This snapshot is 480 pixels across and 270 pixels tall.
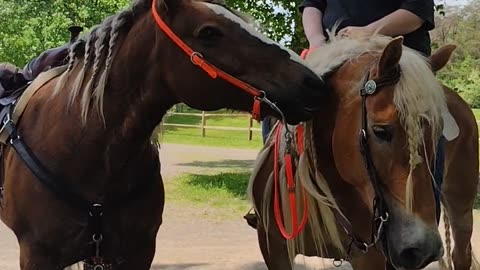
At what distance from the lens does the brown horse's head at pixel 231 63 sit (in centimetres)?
259

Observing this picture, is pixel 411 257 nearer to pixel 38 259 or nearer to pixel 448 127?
pixel 448 127

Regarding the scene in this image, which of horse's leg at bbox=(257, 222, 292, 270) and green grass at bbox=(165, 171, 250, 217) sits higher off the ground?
horse's leg at bbox=(257, 222, 292, 270)

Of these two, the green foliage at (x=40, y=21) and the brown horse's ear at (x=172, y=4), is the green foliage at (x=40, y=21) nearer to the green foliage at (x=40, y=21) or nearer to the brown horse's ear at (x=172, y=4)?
the green foliage at (x=40, y=21)

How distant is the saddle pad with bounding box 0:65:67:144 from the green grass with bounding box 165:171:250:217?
6.13 m

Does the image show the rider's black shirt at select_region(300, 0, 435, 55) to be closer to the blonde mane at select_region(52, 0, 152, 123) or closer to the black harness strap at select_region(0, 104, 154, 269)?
the blonde mane at select_region(52, 0, 152, 123)

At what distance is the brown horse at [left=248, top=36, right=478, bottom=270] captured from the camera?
241cm

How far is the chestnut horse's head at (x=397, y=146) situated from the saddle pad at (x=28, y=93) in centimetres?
158

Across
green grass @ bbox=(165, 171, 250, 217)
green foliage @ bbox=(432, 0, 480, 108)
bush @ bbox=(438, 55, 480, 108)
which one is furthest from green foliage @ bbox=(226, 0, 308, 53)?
bush @ bbox=(438, 55, 480, 108)

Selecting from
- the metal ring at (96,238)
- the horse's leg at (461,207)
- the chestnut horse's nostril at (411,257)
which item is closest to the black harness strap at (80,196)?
the metal ring at (96,238)

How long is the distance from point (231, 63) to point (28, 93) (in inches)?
50.6

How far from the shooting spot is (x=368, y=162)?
2508 mm

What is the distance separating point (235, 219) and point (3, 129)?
6.05m

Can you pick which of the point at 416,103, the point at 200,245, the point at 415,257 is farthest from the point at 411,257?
the point at 200,245

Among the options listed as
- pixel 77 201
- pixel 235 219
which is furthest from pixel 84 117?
pixel 235 219
